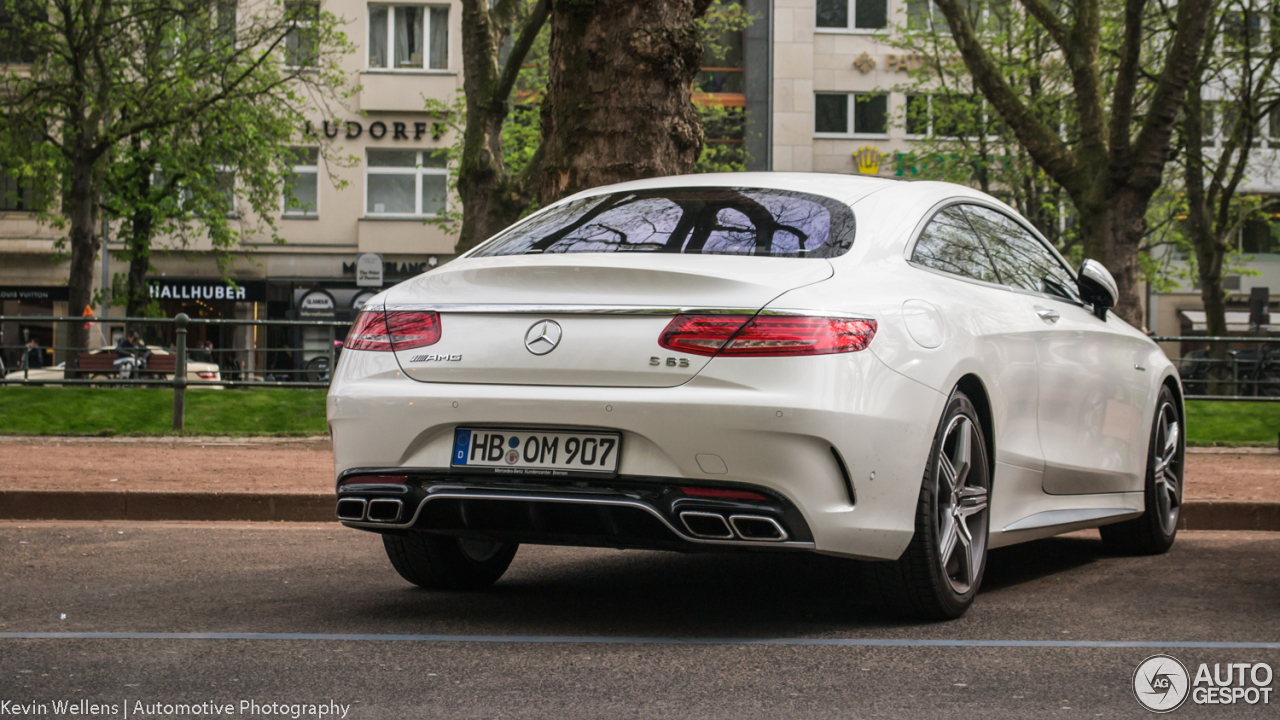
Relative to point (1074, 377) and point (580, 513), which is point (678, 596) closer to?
point (580, 513)

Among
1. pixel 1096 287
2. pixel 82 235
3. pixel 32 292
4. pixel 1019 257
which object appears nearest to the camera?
pixel 1019 257

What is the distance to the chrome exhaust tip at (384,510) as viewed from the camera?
175 inches

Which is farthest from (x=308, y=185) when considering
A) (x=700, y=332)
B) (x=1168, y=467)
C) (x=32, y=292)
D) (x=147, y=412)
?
(x=700, y=332)

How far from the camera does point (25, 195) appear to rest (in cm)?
4075

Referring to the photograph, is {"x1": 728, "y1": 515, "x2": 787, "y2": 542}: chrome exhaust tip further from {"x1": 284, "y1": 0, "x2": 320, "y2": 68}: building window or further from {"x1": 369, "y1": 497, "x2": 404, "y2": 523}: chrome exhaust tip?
{"x1": 284, "y1": 0, "x2": 320, "y2": 68}: building window

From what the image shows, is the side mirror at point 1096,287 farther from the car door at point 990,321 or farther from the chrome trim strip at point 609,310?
the chrome trim strip at point 609,310

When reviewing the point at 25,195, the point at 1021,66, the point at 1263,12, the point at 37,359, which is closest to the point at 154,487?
the point at 37,359

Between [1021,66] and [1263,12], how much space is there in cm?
714

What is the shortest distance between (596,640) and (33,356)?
13.6m

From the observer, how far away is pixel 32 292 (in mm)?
40469

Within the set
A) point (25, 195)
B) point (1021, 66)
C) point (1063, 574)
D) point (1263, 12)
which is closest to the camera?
point (1063, 574)

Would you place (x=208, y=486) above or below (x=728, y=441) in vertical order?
below

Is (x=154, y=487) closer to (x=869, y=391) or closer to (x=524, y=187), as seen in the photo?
(x=869, y=391)

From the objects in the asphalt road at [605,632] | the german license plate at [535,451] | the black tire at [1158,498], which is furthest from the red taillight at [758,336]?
→ the black tire at [1158,498]
